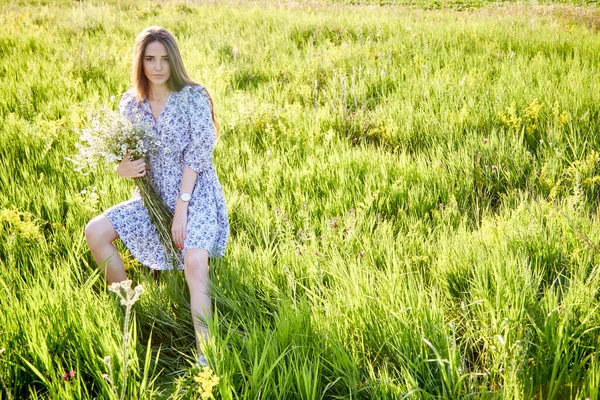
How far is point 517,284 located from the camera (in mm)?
2143

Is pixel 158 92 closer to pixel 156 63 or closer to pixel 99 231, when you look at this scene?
pixel 156 63

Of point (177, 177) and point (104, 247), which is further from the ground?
point (177, 177)

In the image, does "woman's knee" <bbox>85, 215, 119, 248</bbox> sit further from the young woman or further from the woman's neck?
the woman's neck

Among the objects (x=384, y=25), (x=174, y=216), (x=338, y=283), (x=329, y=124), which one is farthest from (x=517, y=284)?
(x=384, y=25)

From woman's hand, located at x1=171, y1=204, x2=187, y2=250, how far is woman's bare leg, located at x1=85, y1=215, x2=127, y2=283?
0.33 meters

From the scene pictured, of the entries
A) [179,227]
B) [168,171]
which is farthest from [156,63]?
[179,227]

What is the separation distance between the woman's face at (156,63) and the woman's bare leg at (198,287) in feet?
3.61

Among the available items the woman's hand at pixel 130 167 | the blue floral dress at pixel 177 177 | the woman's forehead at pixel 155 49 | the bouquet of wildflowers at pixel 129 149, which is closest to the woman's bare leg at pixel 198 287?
the blue floral dress at pixel 177 177

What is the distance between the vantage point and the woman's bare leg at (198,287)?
2.31 m

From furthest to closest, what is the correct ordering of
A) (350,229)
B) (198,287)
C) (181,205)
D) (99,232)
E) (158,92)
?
(158,92) < (350,229) < (181,205) < (99,232) < (198,287)

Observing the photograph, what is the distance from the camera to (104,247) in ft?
8.87

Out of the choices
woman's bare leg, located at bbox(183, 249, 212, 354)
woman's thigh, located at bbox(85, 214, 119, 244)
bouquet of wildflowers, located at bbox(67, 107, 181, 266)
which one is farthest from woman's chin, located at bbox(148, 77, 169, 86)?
woman's bare leg, located at bbox(183, 249, 212, 354)

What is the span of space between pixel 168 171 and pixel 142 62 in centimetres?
68

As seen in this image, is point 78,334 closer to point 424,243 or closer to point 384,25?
point 424,243
